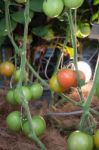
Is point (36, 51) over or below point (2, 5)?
below

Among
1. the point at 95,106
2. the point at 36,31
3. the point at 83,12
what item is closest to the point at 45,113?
the point at 95,106

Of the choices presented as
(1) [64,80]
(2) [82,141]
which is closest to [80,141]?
(2) [82,141]

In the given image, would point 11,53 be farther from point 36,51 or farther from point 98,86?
point 98,86

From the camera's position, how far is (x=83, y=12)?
1525 mm

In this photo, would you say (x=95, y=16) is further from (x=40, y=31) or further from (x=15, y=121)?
(x=15, y=121)

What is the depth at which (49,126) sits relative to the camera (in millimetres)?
1201

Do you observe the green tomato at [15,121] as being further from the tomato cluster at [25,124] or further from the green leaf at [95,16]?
the green leaf at [95,16]

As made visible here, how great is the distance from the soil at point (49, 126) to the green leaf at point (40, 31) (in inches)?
9.4

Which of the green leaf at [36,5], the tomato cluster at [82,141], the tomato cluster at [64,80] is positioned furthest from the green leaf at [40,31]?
the tomato cluster at [82,141]

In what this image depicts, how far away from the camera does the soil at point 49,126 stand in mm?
1024

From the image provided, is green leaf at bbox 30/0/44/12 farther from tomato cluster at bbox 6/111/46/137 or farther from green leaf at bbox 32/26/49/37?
tomato cluster at bbox 6/111/46/137

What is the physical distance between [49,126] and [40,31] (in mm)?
363

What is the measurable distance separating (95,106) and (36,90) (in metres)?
0.36

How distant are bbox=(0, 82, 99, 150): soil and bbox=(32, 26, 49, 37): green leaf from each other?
239mm
